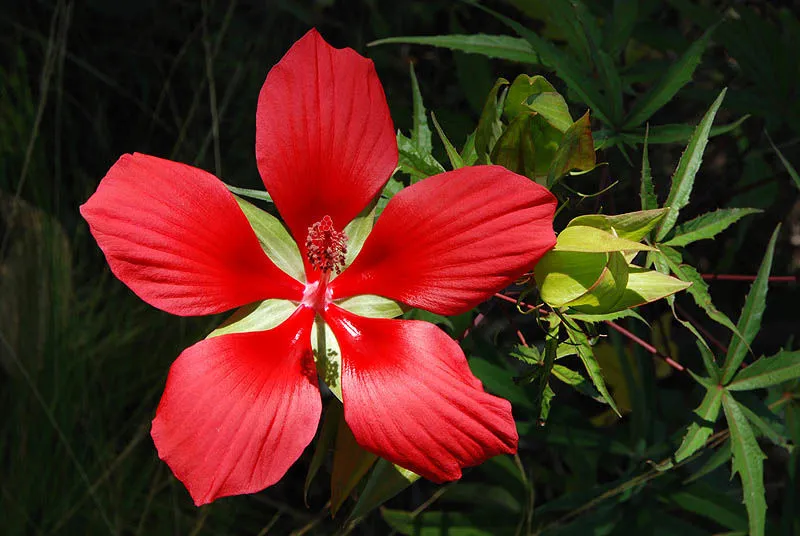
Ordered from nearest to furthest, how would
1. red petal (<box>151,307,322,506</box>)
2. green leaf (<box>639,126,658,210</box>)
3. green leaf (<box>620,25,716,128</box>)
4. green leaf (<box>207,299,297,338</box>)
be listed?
red petal (<box>151,307,322,506</box>), green leaf (<box>207,299,297,338</box>), green leaf (<box>639,126,658,210</box>), green leaf (<box>620,25,716,128</box>)

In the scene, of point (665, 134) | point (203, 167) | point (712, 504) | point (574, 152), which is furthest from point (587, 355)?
point (203, 167)

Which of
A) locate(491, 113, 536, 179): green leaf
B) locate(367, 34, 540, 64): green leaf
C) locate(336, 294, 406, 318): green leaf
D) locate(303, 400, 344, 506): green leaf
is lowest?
locate(303, 400, 344, 506): green leaf

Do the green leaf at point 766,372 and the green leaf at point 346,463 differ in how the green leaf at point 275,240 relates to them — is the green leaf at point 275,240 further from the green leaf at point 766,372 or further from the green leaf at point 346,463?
the green leaf at point 766,372

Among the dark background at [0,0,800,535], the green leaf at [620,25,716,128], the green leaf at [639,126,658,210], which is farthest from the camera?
the dark background at [0,0,800,535]

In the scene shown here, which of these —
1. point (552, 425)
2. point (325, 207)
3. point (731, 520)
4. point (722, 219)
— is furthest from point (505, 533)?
point (325, 207)

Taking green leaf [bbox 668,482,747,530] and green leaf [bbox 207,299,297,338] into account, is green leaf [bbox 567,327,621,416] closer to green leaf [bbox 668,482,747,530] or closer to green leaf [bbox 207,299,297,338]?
green leaf [bbox 207,299,297,338]

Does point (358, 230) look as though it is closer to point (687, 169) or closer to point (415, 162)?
point (415, 162)

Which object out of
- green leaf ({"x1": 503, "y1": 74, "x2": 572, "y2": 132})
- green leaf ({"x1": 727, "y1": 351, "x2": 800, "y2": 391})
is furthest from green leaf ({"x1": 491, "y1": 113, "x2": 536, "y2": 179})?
green leaf ({"x1": 727, "y1": 351, "x2": 800, "y2": 391})

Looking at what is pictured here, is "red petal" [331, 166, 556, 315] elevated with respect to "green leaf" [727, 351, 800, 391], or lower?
elevated
